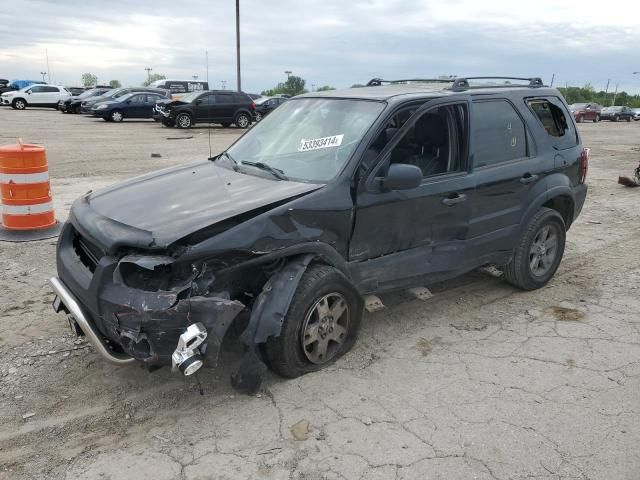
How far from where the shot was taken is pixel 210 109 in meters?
22.7

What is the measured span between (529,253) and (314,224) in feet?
8.19

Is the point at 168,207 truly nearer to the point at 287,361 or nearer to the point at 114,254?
the point at 114,254

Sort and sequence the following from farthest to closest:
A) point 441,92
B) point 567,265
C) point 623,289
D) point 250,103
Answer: point 250,103 < point 567,265 < point 623,289 < point 441,92

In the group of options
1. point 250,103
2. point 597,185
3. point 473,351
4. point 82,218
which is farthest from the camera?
point 250,103

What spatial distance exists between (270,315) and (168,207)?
944 mm

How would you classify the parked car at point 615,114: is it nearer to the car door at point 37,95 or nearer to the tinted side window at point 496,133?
the car door at point 37,95

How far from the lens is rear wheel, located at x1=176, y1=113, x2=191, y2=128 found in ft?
74.8

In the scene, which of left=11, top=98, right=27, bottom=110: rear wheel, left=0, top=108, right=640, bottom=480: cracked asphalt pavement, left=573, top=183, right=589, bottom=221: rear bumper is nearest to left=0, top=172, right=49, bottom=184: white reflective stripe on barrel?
left=0, top=108, right=640, bottom=480: cracked asphalt pavement

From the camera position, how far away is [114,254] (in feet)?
10.4

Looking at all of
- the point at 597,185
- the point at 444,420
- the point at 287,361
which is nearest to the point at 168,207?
the point at 287,361

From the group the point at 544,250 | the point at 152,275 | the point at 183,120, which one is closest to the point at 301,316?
the point at 152,275

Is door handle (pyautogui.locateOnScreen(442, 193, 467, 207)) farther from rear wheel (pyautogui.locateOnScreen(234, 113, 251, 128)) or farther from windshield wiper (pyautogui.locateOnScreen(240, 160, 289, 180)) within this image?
rear wheel (pyautogui.locateOnScreen(234, 113, 251, 128))

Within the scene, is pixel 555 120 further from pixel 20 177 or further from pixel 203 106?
pixel 203 106

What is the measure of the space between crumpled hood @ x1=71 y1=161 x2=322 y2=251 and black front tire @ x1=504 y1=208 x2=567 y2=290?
2313 millimetres
